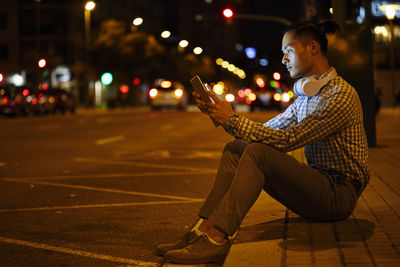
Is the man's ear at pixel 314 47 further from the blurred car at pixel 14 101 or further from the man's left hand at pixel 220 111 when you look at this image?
the blurred car at pixel 14 101

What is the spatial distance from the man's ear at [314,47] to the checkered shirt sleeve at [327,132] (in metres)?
0.22

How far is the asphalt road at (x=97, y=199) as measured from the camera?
5.84 meters

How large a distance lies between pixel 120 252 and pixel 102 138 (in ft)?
48.4

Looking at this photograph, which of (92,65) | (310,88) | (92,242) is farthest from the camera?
(92,65)

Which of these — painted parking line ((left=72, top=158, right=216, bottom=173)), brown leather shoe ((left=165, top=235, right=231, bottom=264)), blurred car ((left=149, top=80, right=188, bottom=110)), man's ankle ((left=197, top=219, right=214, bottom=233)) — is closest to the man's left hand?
man's ankle ((left=197, top=219, right=214, bottom=233))

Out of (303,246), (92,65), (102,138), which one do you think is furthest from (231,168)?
(92,65)

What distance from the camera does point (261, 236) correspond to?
5281 mm

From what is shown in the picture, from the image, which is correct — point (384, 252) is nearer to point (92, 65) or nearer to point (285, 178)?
point (285, 178)

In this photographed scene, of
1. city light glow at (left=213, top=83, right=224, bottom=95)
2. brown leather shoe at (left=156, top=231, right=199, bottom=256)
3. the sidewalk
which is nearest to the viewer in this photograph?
the sidewalk

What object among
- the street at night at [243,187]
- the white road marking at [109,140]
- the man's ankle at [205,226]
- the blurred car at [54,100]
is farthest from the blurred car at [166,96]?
the man's ankle at [205,226]

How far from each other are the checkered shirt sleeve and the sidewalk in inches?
15.5

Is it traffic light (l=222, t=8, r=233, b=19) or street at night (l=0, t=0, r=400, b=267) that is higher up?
traffic light (l=222, t=8, r=233, b=19)

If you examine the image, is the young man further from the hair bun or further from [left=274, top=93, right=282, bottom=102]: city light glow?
[left=274, top=93, right=282, bottom=102]: city light glow

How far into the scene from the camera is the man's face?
16.9 ft
